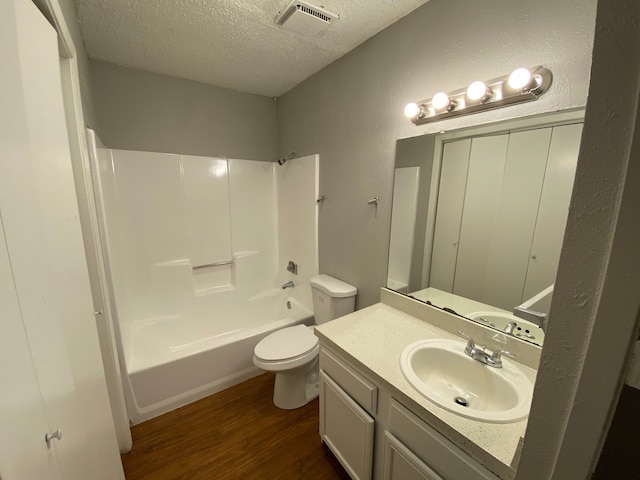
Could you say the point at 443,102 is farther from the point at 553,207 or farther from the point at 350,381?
the point at 350,381

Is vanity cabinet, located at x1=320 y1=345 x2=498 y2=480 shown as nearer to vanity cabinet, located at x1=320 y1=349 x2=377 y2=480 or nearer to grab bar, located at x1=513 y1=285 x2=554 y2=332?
vanity cabinet, located at x1=320 y1=349 x2=377 y2=480

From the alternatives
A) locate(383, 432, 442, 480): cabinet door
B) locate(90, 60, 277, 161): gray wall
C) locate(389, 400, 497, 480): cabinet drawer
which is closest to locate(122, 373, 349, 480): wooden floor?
locate(383, 432, 442, 480): cabinet door

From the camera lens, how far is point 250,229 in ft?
8.95

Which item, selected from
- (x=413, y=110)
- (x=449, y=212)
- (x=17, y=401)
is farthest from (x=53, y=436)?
(x=413, y=110)

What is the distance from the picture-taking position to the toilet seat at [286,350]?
1678mm

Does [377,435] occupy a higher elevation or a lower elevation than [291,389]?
higher

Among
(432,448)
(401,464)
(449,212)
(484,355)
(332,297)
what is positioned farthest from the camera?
(332,297)

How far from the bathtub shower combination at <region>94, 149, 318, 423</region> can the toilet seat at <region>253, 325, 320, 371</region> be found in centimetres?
26

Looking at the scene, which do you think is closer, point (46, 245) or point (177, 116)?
point (46, 245)

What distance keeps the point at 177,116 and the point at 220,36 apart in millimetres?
913

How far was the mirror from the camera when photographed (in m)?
1.00

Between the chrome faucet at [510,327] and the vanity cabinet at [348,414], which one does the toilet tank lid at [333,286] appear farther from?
the chrome faucet at [510,327]

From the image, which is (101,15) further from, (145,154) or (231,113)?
(231,113)

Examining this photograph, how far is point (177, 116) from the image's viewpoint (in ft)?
7.30
